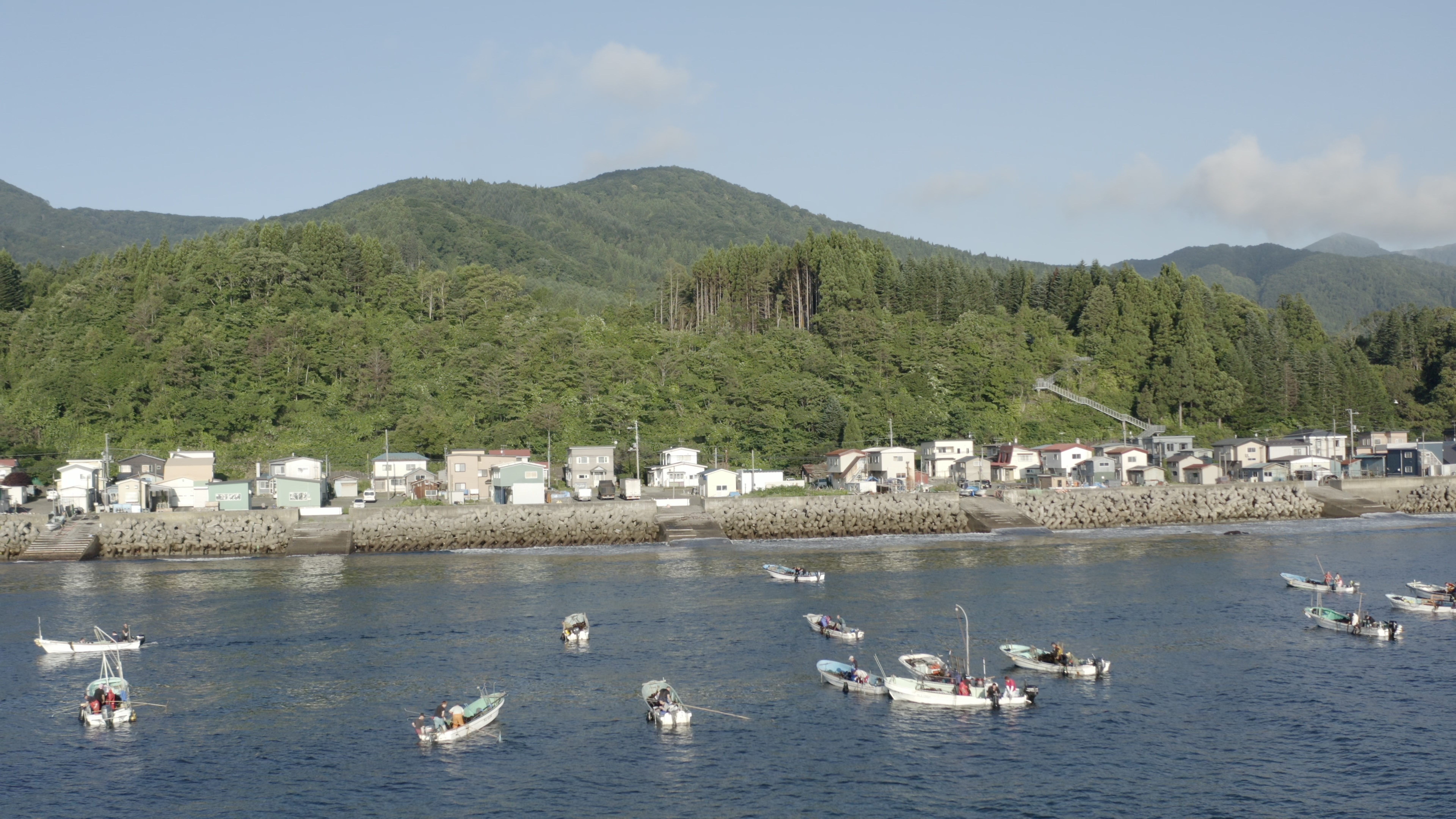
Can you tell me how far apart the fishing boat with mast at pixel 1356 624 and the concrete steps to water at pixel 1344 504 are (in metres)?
35.4

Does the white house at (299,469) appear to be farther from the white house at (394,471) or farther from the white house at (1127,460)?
the white house at (1127,460)

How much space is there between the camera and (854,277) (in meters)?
111

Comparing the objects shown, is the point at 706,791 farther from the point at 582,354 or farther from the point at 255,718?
the point at 582,354

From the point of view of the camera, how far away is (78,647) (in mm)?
37969

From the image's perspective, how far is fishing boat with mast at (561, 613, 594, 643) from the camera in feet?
126

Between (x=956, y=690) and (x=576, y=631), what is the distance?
14.1 m

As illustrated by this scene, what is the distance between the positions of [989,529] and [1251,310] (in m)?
65.0

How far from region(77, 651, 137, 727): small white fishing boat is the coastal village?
3649cm

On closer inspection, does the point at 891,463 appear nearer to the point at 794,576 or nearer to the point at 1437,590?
the point at 794,576

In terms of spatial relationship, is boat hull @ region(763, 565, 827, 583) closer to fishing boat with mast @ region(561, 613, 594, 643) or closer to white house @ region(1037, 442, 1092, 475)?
fishing boat with mast @ region(561, 613, 594, 643)

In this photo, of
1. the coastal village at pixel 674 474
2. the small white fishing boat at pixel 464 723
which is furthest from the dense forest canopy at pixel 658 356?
the small white fishing boat at pixel 464 723

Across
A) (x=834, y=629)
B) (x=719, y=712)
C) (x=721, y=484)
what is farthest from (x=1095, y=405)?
(x=719, y=712)

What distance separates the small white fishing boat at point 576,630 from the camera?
3841 centimetres

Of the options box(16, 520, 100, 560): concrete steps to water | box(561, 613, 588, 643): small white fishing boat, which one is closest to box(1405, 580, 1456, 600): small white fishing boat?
box(561, 613, 588, 643): small white fishing boat
